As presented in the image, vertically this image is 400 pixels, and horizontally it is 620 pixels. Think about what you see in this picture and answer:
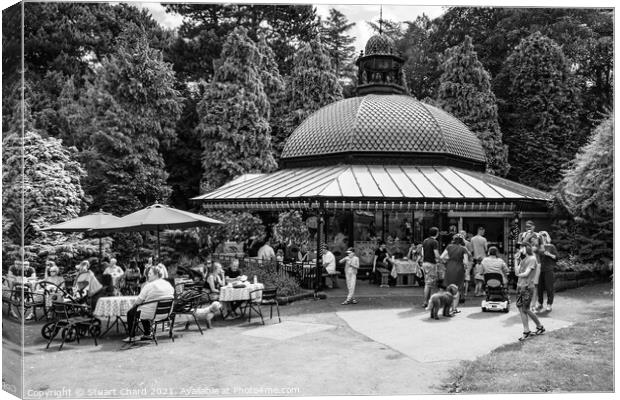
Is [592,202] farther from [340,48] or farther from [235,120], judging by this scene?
[340,48]

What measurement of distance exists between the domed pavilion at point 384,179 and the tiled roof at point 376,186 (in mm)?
31

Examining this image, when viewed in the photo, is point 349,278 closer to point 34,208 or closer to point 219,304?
point 219,304

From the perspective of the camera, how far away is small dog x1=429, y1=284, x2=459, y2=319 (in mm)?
11039

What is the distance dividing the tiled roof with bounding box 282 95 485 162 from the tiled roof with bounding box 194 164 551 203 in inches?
32.8

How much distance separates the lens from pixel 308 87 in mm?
31047

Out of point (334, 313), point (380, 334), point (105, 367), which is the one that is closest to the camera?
point (105, 367)

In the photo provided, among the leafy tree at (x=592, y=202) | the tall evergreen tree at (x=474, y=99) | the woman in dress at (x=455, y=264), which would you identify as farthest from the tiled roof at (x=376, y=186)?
the tall evergreen tree at (x=474, y=99)

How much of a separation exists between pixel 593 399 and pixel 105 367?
6.82 meters

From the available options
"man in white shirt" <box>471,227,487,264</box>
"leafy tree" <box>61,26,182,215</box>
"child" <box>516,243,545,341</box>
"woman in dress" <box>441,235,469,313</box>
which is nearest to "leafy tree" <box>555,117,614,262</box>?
"man in white shirt" <box>471,227,487,264</box>

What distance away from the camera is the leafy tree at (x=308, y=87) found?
30844 millimetres

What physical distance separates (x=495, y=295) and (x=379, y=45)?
45.4 ft

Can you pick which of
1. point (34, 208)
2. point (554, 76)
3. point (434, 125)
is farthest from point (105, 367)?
point (554, 76)

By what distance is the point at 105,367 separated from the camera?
7.97 meters

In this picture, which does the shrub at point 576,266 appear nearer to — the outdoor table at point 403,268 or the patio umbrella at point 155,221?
the outdoor table at point 403,268
